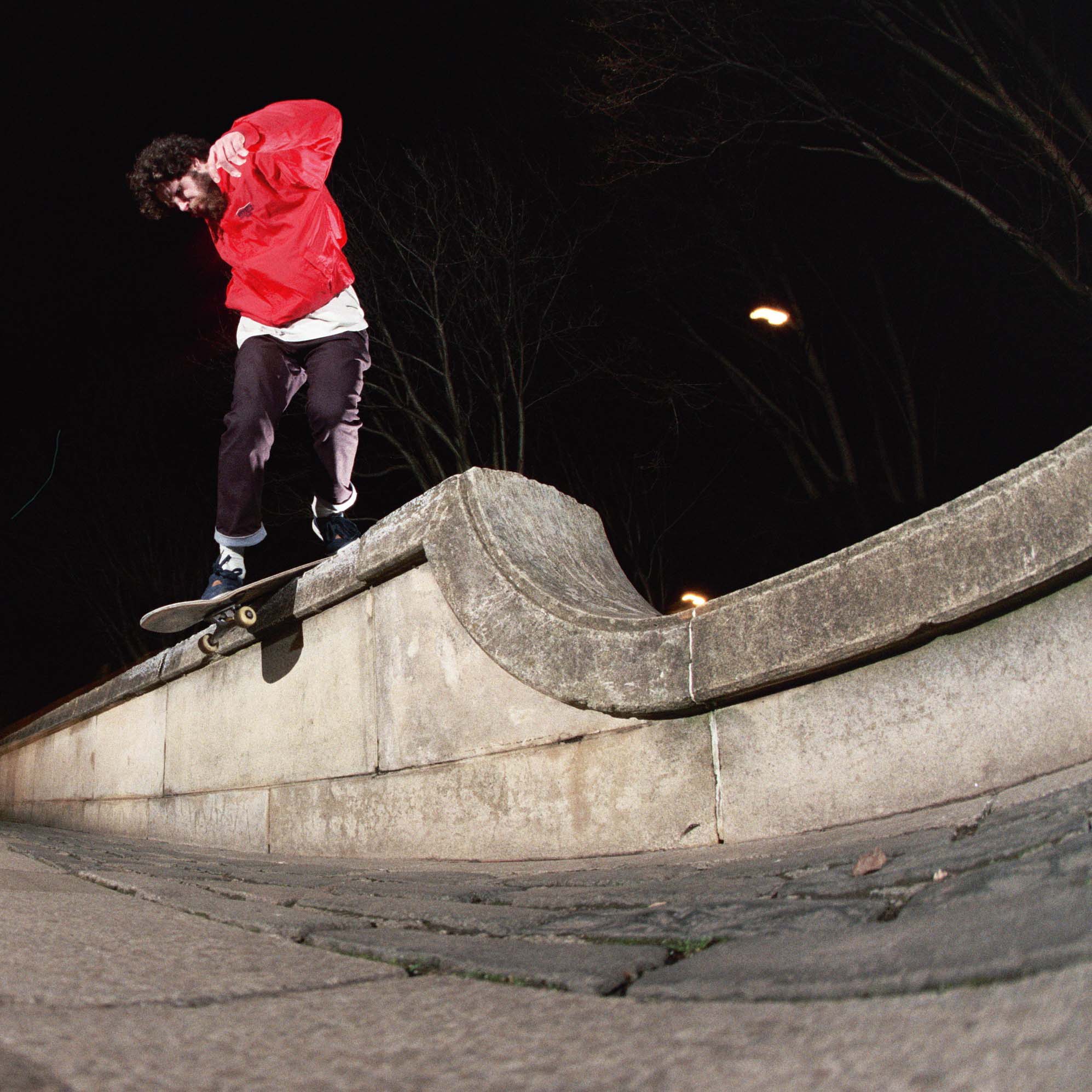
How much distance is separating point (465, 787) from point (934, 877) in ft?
6.73

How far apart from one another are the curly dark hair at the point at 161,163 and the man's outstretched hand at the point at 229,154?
0.15m

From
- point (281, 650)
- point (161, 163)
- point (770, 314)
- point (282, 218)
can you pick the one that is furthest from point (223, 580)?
point (770, 314)

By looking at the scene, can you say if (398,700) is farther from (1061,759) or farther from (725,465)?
(725,465)

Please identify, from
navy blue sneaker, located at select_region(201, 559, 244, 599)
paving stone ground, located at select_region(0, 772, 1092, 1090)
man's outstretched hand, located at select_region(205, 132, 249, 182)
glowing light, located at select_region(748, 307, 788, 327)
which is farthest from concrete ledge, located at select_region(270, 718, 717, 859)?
glowing light, located at select_region(748, 307, 788, 327)

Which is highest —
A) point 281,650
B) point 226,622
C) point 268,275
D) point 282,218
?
point 282,218

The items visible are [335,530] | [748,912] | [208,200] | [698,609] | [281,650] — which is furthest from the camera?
[335,530]

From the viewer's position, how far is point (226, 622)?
4402mm

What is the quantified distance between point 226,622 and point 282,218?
2071mm

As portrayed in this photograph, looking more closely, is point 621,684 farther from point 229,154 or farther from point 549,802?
point 229,154

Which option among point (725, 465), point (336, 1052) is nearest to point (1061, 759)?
point (336, 1052)

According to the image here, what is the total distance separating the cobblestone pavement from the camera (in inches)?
42.3

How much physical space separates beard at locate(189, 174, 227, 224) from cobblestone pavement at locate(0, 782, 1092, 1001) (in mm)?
3084

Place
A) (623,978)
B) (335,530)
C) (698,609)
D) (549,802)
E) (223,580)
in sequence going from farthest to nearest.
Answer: (335,530), (223,580), (549,802), (698,609), (623,978)

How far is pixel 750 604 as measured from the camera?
2570 mm
